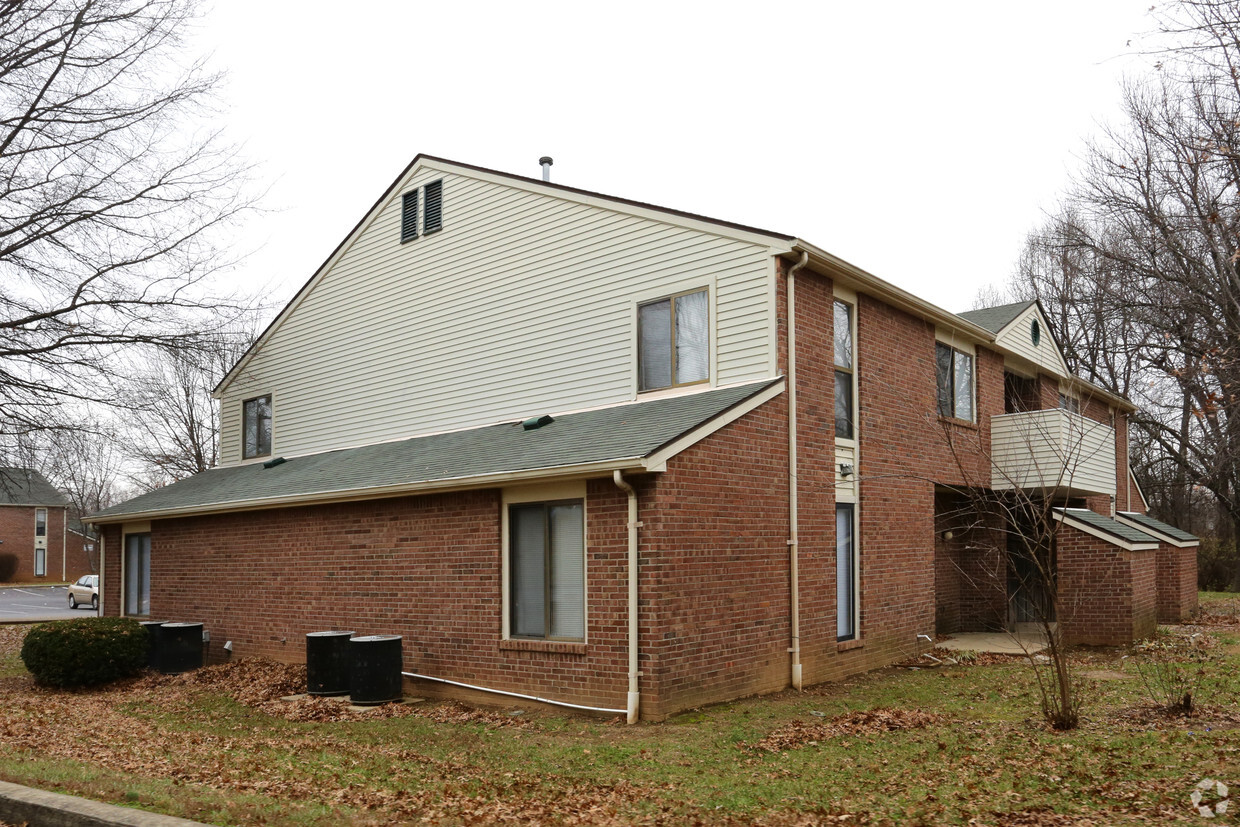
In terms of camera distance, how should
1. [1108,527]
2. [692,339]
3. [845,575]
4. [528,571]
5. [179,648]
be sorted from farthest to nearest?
[1108,527] → [179,648] → [845,575] → [692,339] → [528,571]

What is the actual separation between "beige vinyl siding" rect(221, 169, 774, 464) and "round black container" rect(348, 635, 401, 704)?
458 cm

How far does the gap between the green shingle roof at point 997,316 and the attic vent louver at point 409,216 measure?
1098 cm

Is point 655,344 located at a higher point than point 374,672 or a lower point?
higher

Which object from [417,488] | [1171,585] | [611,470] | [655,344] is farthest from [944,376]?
[417,488]

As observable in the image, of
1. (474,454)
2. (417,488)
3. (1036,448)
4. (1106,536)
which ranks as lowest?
(1106,536)

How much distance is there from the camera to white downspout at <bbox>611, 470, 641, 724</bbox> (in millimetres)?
10414

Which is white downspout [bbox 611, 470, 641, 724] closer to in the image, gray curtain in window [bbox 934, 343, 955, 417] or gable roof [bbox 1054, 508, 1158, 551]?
gray curtain in window [bbox 934, 343, 955, 417]

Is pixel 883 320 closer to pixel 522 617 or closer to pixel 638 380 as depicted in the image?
pixel 638 380

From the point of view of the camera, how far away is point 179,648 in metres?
16.0

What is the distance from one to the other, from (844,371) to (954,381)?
4217 millimetres

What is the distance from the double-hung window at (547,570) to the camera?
11508 millimetres

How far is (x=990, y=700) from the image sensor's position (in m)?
11.5

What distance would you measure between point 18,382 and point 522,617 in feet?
32.2

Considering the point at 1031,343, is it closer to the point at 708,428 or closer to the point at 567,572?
the point at 708,428
